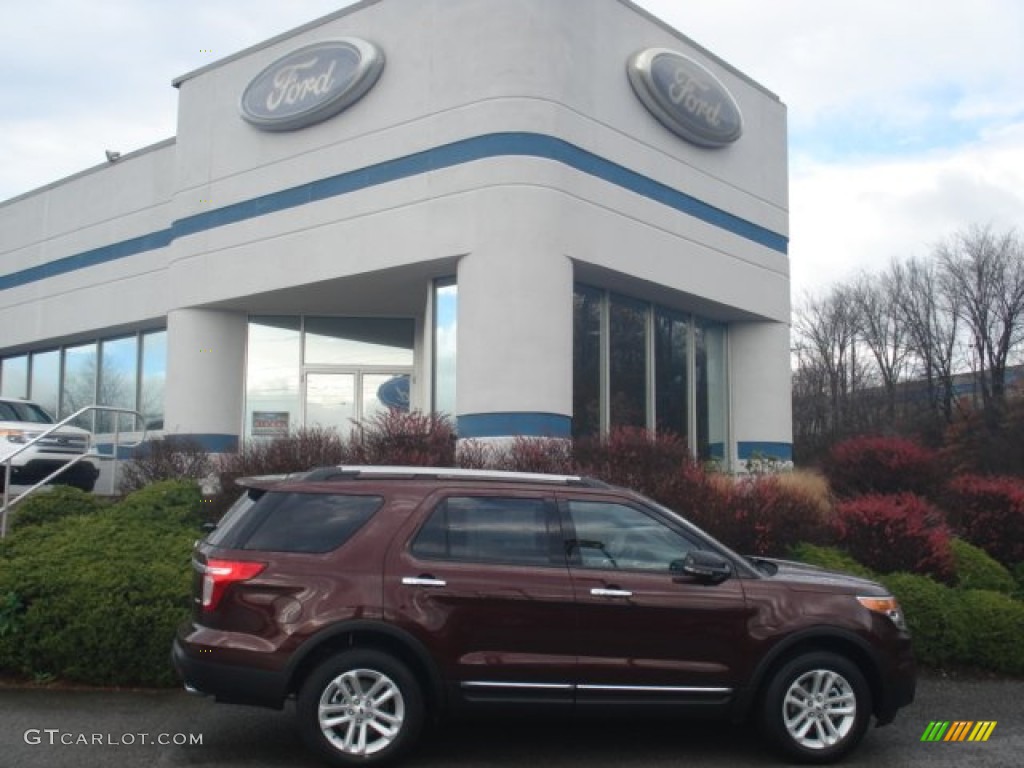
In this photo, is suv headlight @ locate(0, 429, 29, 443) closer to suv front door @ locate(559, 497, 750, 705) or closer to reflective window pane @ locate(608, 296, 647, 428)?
reflective window pane @ locate(608, 296, 647, 428)

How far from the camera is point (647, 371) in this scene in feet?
59.1

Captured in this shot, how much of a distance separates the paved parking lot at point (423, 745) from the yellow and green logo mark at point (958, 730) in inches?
2.7

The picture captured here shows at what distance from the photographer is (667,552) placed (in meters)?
6.29

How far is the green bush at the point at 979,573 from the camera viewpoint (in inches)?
403

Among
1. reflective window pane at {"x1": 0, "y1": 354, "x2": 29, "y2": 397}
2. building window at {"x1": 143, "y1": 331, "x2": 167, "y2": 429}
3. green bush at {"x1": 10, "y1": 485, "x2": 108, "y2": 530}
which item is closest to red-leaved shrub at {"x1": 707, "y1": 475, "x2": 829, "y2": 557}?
green bush at {"x1": 10, "y1": 485, "x2": 108, "y2": 530}

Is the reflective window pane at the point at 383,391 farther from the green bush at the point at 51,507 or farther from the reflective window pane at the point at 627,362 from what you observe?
the green bush at the point at 51,507

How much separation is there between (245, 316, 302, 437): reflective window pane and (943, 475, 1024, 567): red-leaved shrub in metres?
11.2

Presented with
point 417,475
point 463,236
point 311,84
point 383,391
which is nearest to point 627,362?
point 463,236

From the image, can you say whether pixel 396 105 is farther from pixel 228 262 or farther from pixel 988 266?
pixel 988 266

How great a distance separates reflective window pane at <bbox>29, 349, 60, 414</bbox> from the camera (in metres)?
23.4

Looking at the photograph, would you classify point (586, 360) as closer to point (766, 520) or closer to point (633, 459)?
point (633, 459)

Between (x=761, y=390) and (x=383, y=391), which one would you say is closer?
(x=383, y=391)

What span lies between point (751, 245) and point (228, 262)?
9355mm

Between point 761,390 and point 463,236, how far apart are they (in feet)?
24.2
